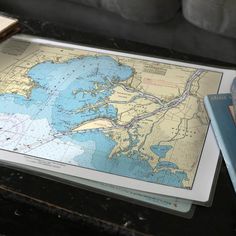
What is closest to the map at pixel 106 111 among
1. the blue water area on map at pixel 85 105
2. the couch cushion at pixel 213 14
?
the blue water area on map at pixel 85 105

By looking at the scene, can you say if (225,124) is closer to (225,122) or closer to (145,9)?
(225,122)

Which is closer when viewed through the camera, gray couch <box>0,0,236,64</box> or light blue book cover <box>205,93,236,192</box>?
light blue book cover <box>205,93,236,192</box>

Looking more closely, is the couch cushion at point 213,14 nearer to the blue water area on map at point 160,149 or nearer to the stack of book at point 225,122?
the stack of book at point 225,122

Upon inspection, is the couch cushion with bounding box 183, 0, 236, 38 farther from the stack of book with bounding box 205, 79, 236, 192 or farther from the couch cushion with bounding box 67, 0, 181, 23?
the stack of book with bounding box 205, 79, 236, 192

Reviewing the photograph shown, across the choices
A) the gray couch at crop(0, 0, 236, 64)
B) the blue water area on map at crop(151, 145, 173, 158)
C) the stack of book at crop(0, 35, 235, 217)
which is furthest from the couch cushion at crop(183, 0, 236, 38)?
the blue water area on map at crop(151, 145, 173, 158)

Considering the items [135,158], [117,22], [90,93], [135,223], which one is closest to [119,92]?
[90,93]

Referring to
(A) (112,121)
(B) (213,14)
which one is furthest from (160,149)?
(B) (213,14)

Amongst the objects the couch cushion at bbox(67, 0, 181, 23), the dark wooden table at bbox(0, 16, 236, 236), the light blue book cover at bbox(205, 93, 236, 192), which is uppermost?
the couch cushion at bbox(67, 0, 181, 23)

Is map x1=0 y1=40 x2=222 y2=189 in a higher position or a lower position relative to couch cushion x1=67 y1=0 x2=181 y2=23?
lower

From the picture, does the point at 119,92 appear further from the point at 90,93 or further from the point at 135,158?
the point at 135,158
